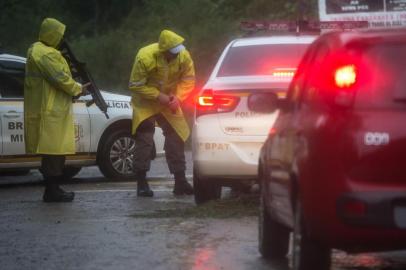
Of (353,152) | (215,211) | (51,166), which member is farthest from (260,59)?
(353,152)

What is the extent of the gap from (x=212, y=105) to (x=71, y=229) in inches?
70.3

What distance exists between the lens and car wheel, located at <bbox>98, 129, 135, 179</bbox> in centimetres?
1560

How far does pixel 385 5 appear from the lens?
24.4 metres

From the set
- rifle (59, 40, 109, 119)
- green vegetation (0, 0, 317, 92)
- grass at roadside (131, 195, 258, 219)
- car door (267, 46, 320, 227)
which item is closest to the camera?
car door (267, 46, 320, 227)

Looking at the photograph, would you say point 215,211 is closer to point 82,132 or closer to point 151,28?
point 82,132

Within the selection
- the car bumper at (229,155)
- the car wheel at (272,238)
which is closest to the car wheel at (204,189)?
the car bumper at (229,155)

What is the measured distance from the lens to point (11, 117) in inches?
589

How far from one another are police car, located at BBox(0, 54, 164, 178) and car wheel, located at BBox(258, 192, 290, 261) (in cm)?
690

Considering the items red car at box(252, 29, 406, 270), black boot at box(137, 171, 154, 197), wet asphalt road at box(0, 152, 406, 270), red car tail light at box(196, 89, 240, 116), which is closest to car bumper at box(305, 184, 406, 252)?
red car at box(252, 29, 406, 270)

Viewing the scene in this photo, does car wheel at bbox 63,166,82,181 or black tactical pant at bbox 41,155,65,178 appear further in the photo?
car wheel at bbox 63,166,82,181

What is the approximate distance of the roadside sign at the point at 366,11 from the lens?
79.6 ft

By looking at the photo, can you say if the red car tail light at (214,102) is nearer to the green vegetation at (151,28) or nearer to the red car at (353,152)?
the red car at (353,152)

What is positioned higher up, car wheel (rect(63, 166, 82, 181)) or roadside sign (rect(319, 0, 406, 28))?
roadside sign (rect(319, 0, 406, 28))

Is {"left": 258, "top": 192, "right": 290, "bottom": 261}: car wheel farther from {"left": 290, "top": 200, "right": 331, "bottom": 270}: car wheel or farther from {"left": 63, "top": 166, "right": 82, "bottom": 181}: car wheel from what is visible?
{"left": 63, "top": 166, "right": 82, "bottom": 181}: car wheel
